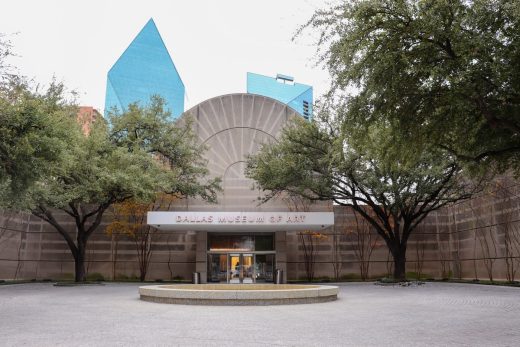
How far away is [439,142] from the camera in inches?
543

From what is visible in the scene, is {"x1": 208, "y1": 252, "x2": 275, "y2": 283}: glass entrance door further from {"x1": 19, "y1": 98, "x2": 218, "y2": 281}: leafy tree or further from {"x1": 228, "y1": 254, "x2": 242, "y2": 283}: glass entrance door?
{"x1": 19, "y1": 98, "x2": 218, "y2": 281}: leafy tree

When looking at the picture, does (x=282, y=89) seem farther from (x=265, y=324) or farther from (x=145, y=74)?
(x=265, y=324)

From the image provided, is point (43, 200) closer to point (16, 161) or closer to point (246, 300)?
point (16, 161)

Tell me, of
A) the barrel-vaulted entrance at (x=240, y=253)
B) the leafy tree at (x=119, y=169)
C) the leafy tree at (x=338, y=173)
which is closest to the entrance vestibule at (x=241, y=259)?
the barrel-vaulted entrance at (x=240, y=253)

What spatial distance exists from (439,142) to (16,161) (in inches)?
507

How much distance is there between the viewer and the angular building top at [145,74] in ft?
402

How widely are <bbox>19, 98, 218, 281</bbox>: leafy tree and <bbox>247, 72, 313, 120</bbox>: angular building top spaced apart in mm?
130387

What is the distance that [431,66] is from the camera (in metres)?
10.4

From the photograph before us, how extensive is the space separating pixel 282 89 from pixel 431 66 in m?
159

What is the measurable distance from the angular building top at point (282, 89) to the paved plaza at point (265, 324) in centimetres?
14696

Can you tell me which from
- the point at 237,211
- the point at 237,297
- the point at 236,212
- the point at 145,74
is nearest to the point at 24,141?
the point at 237,297

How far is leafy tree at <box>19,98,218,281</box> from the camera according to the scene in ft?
77.6

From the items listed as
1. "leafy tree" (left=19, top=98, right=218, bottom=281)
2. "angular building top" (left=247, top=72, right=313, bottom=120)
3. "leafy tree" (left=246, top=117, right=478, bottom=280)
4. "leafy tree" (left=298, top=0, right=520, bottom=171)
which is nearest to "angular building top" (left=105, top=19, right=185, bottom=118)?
"angular building top" (left=247, top=72, right=313, bottom=120)

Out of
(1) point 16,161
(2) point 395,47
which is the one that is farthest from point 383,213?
(1) point 16,161
